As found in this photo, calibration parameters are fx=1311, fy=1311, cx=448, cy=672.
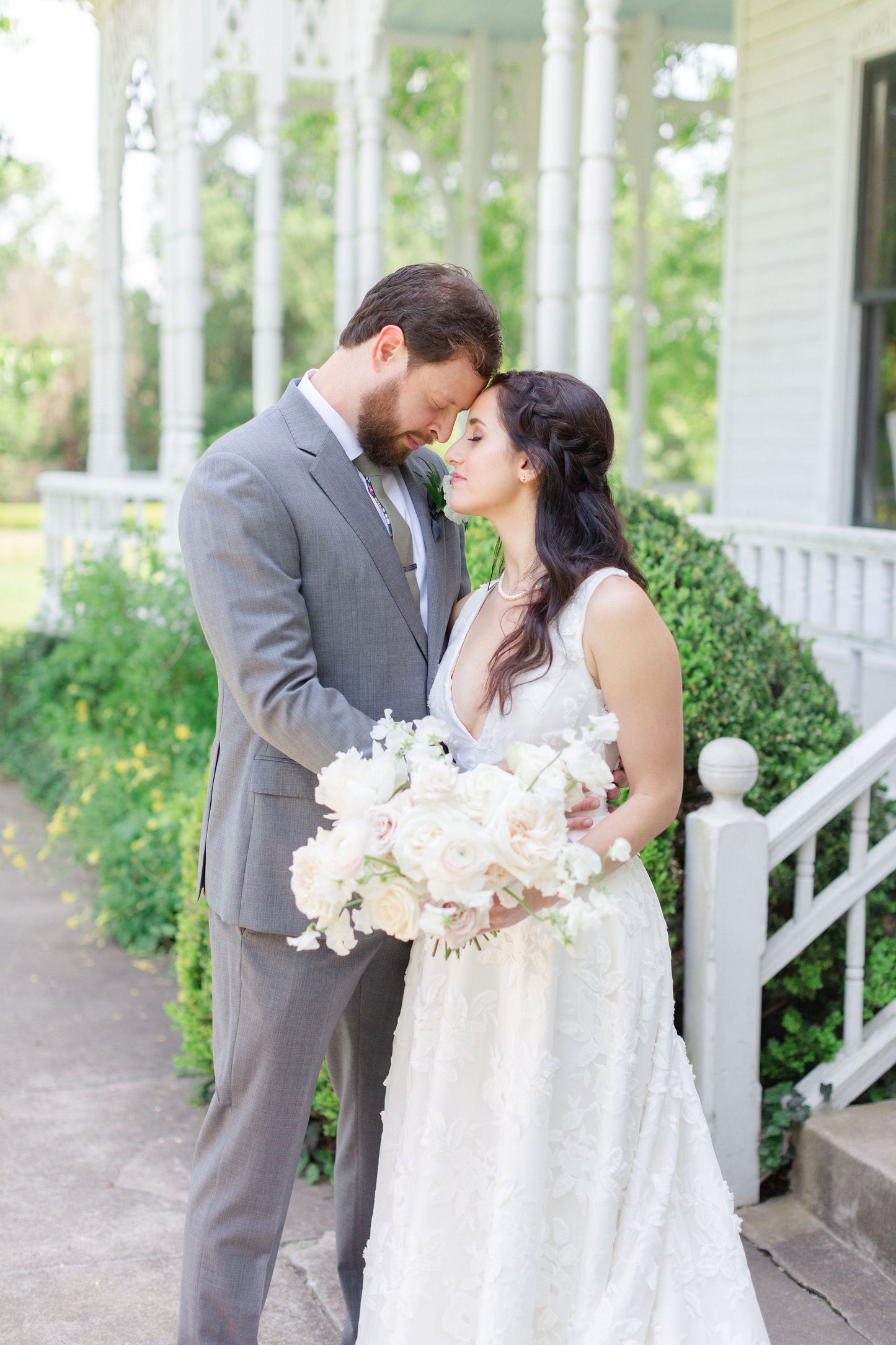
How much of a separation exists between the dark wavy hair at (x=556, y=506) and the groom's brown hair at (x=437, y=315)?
123 mm

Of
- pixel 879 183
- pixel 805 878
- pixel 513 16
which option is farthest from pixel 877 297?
pixel 513 16

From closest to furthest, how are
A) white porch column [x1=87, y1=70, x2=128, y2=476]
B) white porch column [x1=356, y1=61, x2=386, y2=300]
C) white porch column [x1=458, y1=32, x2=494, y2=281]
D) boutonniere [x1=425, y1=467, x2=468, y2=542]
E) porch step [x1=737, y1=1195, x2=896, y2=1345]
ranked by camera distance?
boutonniere [x1=425, y1=467, x2=468, y2=542] < porch step [x1=737, y1=1195, x2=896, y2=1345] < white porch column [x1=356, y1=61, x2=386, y2=300] < white porch column [x1=87, y1=70, x2=128, y2=476] < white porch column [x1=458, y1=32, x2=494, y2=281]

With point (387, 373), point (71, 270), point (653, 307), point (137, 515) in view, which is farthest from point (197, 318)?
point (71, 270)

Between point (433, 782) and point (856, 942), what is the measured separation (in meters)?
1.95

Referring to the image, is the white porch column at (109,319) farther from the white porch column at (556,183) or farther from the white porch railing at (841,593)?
the white porch railing at (841,593)

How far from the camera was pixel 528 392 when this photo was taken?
8.34 ft

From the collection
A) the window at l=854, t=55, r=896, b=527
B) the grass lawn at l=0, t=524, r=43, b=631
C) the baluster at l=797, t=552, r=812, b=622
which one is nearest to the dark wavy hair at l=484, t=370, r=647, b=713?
the baluster at l=797, t=552, r=812, b=622

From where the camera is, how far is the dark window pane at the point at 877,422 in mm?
7266

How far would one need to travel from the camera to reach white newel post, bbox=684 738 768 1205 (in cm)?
332

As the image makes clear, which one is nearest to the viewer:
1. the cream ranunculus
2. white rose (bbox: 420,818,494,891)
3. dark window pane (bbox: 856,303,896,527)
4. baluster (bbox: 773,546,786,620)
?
white rose (bbox: 420,818,494,891)

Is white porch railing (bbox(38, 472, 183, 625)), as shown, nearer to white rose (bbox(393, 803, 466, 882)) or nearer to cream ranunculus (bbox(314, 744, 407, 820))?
cream ranunculus (bbox(314, 744, 407, 820))

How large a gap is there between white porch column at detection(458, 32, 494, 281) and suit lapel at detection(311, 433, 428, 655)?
9513 mm

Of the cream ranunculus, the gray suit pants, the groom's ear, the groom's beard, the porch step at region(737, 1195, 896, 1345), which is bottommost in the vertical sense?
the porch step at region(737, 1195, 896, 1345)

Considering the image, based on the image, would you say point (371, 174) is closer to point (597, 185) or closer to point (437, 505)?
point (597, 185)
